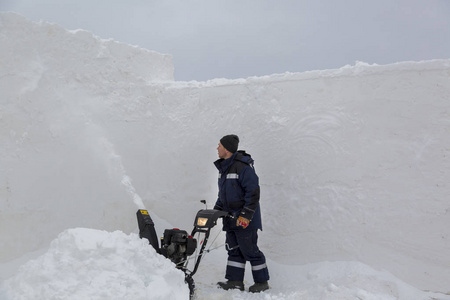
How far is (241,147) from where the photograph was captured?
4520mm

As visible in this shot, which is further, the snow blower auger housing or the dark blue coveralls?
→ the dark blue coveralls

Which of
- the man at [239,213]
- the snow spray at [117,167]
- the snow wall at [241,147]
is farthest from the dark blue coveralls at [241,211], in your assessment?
the snow spray at [117,167]

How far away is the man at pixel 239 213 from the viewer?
3760 millimetres

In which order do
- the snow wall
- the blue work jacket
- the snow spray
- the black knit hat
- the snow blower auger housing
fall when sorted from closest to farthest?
the snow blower auger housing → the snow wall → the blue work jacket → the black knit hat → the snow spray

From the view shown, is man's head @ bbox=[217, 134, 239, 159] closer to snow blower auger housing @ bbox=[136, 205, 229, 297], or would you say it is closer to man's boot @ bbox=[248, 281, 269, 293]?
snow blower auger housing @ bbox=[136, 205, 229, 297]

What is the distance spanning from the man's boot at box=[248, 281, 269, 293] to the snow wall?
438 millimetres

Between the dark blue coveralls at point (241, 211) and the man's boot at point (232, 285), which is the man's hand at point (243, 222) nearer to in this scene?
the dark blue coveralls at point (241, 211)

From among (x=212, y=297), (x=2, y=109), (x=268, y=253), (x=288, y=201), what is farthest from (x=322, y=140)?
(x=2, y=109)

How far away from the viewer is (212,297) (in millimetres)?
3432

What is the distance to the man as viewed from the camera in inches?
148

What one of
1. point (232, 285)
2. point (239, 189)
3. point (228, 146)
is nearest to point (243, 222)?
point (239, 189)

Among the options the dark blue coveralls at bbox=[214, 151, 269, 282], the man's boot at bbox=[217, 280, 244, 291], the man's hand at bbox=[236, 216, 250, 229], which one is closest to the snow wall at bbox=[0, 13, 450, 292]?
the dark blue coveralls at bbox=[214, 151, 269, 282]

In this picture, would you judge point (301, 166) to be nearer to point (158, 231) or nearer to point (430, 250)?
point (430, 250)

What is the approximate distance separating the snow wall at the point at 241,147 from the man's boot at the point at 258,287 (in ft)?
1.44
